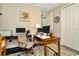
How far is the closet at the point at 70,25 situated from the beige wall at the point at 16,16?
547 mm

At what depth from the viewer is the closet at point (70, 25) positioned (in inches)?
91.5

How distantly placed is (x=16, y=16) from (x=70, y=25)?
116 centimetres

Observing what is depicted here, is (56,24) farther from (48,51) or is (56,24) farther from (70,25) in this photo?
(48,51)

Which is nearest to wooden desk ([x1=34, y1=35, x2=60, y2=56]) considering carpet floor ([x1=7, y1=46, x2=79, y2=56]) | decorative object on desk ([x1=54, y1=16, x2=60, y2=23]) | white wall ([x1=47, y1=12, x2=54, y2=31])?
carpet floor ([x1=7, y1=46, x2=79, y2=56])

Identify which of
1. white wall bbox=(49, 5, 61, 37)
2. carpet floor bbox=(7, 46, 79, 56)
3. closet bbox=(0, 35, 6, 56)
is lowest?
carpet floor bbox=(7, 46, 79, 56)

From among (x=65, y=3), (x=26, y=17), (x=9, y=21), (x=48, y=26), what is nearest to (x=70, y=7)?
(x=65, y=3)

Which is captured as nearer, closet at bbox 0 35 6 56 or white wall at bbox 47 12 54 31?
closet at bbox 0 35 6 56

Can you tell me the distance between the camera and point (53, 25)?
233 centimetres

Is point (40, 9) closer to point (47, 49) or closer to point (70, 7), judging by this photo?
point (70, 7)

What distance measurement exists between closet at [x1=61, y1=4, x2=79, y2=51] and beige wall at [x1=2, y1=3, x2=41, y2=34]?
547mm

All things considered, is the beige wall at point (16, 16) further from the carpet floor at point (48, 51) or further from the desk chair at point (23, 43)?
the carpet floor at point (48, 51)

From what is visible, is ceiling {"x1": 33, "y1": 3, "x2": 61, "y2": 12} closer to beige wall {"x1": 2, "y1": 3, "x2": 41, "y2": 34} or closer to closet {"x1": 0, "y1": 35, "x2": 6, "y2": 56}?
beige wall {"x1": 2, "y1": 3, "x2": 41, "y2": 34}

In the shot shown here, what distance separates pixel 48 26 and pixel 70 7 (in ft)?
1.98

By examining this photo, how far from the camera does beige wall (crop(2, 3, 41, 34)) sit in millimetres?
2160
